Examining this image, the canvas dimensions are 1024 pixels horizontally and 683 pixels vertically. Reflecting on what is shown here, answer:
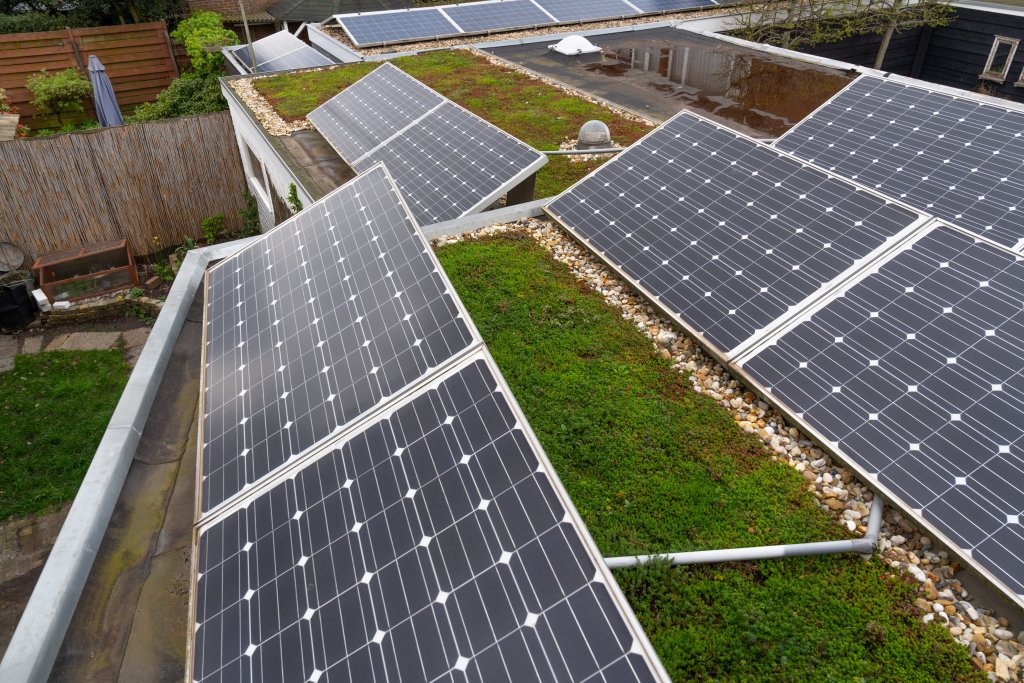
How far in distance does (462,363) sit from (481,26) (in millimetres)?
26919

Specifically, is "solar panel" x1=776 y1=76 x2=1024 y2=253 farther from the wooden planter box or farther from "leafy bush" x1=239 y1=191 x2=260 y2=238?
the wooden planter box

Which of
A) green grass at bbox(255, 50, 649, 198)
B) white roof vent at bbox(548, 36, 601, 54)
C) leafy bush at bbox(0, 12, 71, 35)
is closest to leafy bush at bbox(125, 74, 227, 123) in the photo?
green grass at bbox(255, 50, 649, 198)

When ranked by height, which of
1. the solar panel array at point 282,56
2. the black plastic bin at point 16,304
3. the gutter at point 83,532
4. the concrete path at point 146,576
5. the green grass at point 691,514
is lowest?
the black plastic bin at point 16,304

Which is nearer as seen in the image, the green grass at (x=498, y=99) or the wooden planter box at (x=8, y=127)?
the green grass at (x=498, y=99)

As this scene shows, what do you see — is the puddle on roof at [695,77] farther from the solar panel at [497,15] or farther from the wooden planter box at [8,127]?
the wooden planter box at [8,127]

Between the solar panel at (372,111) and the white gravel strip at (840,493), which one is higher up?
the solar panel at (372,111)

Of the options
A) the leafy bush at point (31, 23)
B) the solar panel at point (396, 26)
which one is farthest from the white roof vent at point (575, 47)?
the leafy bush at point (31, 23)

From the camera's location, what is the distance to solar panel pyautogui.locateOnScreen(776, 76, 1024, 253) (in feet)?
33.2

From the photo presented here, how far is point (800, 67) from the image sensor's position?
22.4 meters

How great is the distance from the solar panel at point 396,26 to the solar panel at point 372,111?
11.7m

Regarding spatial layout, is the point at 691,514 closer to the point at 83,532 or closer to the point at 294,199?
the point at 83,532

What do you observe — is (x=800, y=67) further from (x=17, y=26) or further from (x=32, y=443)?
(x=17, y=26)

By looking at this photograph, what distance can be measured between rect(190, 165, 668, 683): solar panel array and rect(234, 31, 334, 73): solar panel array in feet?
69.7

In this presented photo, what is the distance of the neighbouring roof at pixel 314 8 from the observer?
3722 cm
